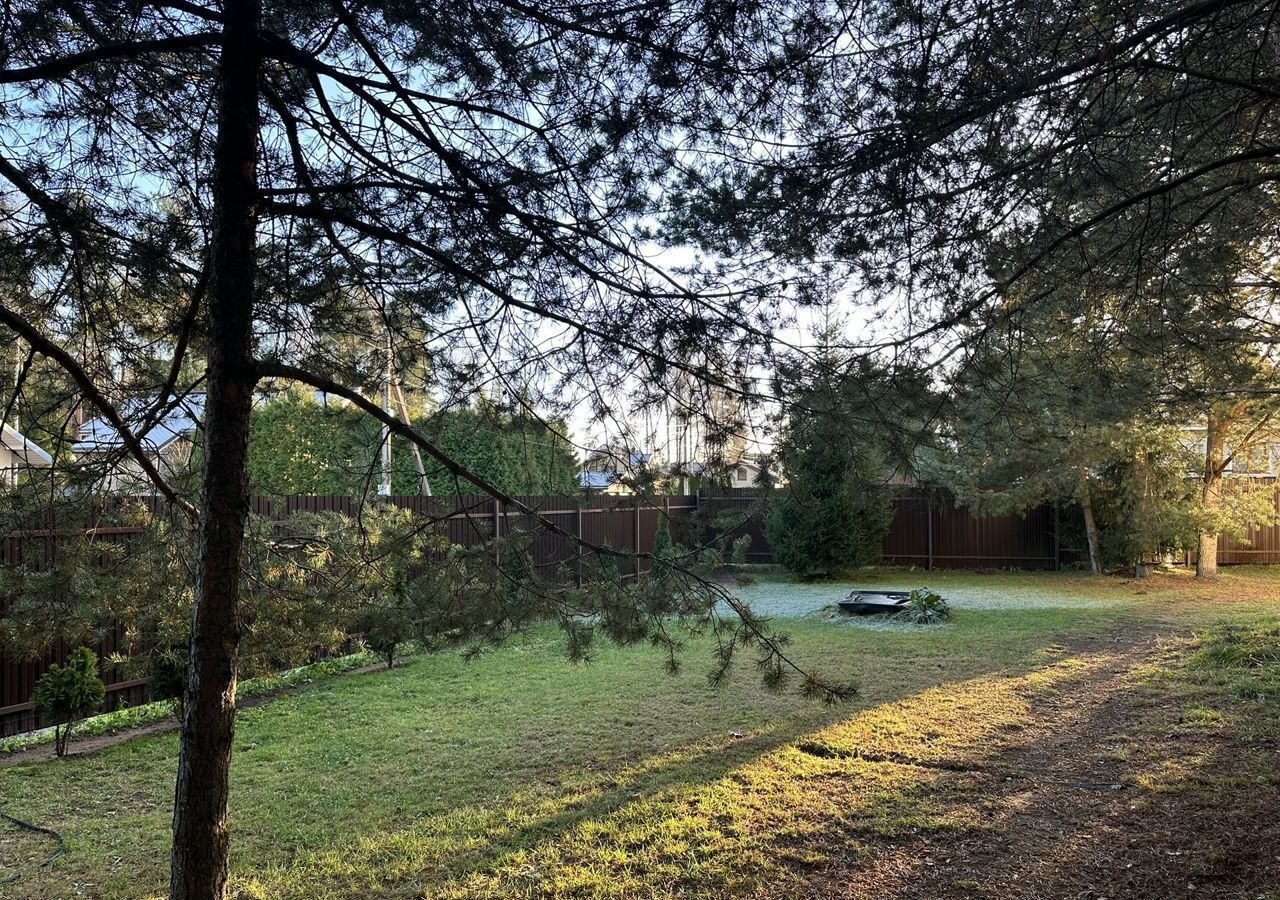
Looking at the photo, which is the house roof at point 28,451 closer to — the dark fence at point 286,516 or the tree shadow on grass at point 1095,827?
the dark fence at point 286,516

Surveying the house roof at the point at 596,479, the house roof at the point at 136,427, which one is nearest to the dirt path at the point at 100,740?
the house roof at the point at 136,427

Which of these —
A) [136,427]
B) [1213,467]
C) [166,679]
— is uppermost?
[1213,467]

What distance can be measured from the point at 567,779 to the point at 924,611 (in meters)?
7.62

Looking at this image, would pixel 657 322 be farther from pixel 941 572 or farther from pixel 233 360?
pixel 941 572

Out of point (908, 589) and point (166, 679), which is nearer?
point (166, 679)

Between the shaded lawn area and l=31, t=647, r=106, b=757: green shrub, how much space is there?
1.24ft

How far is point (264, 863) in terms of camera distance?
366 centimetres

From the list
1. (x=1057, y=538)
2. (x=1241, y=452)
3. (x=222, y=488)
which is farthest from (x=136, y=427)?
(x=1241, y=452)

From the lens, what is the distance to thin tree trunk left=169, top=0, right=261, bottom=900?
2.65 m

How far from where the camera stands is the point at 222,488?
278 cm

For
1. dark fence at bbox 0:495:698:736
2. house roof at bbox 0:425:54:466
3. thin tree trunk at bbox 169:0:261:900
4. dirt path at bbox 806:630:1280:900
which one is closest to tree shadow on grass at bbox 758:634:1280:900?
dirt path at bbox 806:630:1280:900

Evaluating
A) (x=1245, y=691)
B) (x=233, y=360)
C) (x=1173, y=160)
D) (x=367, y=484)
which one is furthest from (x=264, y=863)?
(x=1245, y=691)

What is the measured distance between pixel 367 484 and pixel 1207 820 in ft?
14.4

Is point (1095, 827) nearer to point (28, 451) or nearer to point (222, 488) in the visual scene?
point (222, 488)
